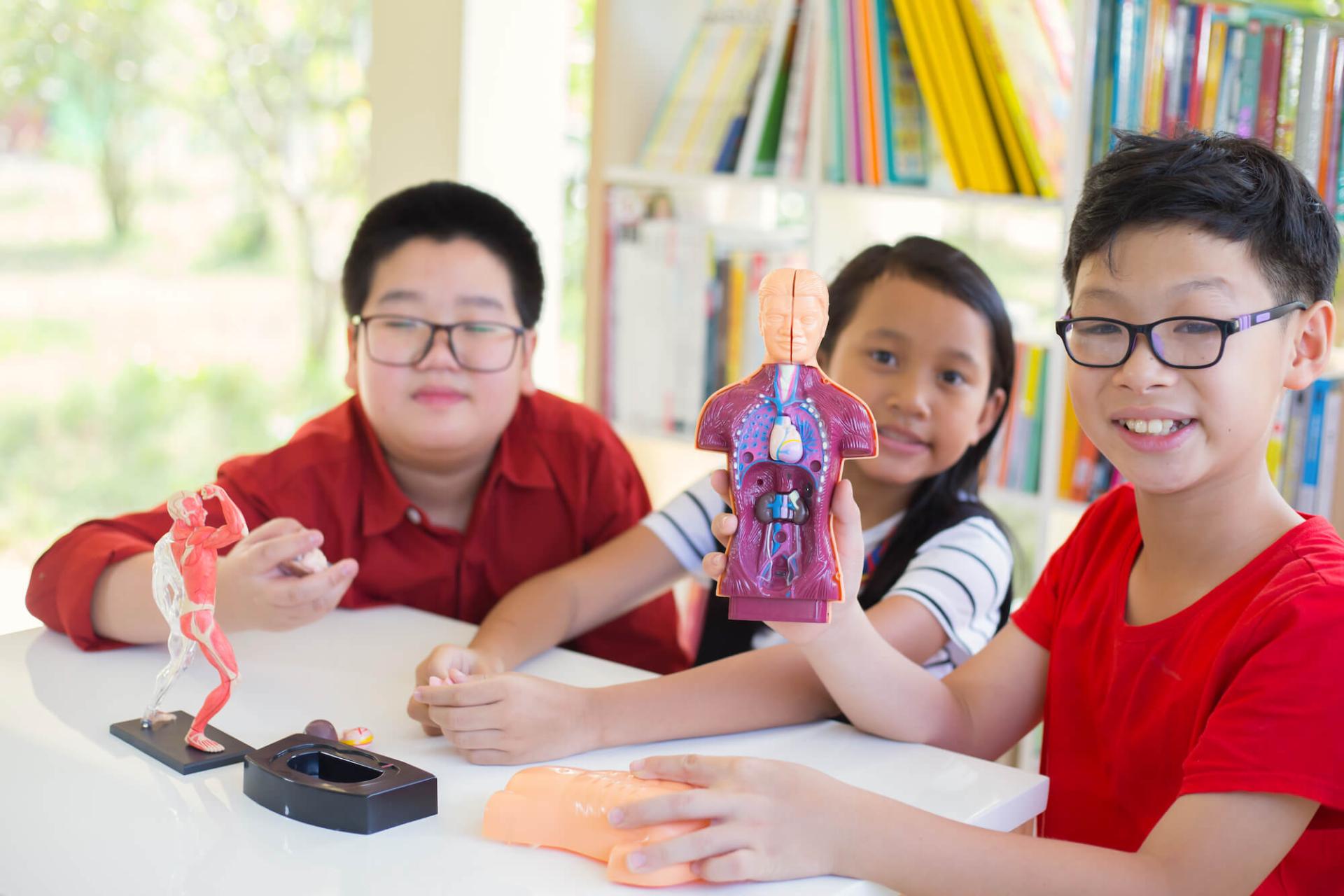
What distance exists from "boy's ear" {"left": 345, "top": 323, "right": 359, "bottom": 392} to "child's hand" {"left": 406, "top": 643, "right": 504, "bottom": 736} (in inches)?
21.4

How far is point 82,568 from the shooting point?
1.40 m

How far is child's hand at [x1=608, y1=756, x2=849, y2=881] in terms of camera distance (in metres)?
0.89

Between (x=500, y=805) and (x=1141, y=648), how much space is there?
1.98ft

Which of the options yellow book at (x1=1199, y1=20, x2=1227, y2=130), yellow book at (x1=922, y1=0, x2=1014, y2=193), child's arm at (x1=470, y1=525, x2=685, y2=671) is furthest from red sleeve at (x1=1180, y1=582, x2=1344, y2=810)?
yellow book at (x1=922, y1=0, x2=1014, y2=193)

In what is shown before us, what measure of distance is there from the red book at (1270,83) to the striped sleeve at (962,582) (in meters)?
0.92

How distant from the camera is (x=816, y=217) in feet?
8.10

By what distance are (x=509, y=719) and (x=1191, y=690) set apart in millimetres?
585

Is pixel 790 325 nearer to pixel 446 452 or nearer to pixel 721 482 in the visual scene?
pixel 721 482

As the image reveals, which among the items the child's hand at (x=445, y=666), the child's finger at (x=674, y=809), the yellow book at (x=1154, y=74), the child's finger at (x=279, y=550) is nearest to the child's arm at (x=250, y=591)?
the child's finger at (x=279, y=550)

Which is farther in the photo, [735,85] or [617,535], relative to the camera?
[735,85]

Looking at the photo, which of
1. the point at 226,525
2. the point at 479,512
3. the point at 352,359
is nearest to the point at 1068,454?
the point at 479,512

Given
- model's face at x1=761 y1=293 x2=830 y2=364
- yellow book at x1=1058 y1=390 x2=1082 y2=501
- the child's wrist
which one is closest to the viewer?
model's face at x1=761 y1=293 x2=830 y2=364

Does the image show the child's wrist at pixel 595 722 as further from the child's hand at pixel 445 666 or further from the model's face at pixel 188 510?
the model's face at pixel 188 510

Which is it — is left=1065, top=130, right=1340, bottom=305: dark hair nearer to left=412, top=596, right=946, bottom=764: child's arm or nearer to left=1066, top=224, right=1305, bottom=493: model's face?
left=1066, top=224, right=1305, bottom=493: model's face
